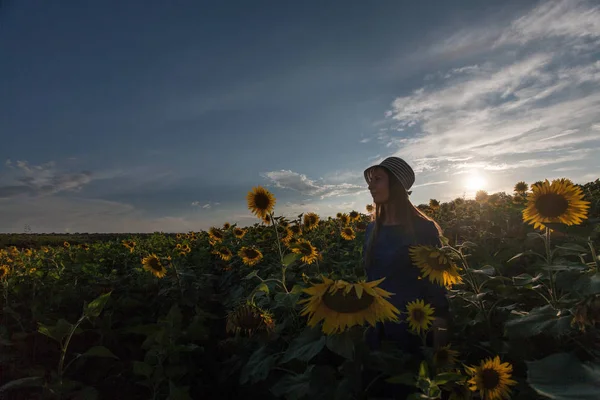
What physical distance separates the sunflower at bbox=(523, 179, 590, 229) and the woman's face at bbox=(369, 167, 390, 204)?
118 cm

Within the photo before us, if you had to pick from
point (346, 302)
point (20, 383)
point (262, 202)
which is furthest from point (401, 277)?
point (20, 383)

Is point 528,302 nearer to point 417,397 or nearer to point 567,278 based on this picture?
point 567,278

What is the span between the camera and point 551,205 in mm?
2627

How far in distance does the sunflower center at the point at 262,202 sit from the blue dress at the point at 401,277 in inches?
63.5

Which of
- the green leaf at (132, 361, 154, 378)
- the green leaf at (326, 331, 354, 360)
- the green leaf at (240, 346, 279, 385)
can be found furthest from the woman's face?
the green leaf at (132, 361, 154, 378)

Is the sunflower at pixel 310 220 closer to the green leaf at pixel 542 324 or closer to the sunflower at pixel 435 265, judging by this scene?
the sunflower at pixel 435 265

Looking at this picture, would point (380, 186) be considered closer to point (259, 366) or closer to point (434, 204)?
point (259, 366)

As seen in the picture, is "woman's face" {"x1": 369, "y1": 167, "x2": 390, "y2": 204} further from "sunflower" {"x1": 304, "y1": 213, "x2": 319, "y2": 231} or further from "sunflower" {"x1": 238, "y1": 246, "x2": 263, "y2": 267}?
"sunflower" {"x1": 304, "y1": 213, "x2": 319, "y2": 231}

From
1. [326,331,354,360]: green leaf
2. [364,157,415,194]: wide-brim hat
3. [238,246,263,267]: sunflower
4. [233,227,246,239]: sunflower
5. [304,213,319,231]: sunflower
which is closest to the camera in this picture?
[326,331,354,360]: green leaf

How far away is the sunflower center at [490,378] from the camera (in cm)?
203

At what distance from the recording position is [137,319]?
14.2 feet

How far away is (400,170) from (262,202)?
187cm

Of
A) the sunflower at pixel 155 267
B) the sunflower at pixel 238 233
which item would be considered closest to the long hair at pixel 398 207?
the sunflower at pixel 155 267

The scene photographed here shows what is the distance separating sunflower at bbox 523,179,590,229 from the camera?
2568mm
